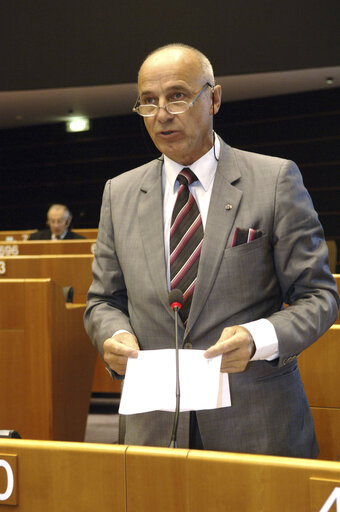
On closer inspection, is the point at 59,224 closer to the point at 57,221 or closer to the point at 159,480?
the point at 57,221

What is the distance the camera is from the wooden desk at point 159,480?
100 cm

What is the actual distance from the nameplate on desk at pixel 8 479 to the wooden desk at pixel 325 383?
59.3 inches

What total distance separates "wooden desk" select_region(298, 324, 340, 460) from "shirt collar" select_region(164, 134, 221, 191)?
1.06 metres

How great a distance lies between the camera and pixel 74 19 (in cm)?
809

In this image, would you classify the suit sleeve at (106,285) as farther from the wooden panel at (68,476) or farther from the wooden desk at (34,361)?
the wooden desk at (34,361)

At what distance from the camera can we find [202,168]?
1601 mm

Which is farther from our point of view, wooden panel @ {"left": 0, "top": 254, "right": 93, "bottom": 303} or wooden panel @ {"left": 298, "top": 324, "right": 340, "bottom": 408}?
wooden panel @ {"left": 0, "top": 254, "right": 93, "bottom": 303}

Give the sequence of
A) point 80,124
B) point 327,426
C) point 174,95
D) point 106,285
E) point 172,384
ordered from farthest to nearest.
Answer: point 80,124 < point 327,426 < point 106,285 < point 174,95 < point 172,384

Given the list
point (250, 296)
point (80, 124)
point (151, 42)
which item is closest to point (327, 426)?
point (250, 296)

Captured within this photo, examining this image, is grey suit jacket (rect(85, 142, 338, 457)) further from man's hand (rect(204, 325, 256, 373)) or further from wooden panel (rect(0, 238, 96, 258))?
wooden panel (rect(0, 238, 96, 258))

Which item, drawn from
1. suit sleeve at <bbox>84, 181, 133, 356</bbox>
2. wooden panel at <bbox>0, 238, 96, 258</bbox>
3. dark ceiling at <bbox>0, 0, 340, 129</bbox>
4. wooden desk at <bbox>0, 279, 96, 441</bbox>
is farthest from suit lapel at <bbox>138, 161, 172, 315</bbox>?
dark ceiling at <bbox>0, 0, 340, 129</bbox>

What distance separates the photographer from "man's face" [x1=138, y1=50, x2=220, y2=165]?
4.96 ft

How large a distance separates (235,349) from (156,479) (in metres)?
0.34

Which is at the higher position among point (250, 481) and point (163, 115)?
point (163, 115)
